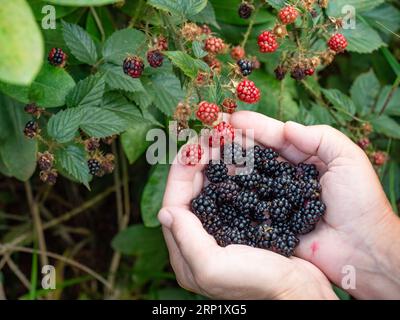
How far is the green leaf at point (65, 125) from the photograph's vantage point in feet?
4.57

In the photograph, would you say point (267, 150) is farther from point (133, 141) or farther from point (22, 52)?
point (22, 52)

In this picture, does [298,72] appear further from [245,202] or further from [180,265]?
[180,265]

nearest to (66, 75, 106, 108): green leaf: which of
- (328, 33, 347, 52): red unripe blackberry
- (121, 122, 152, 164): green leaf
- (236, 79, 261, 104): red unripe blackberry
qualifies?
(121, 122, 152, 164): green leaf

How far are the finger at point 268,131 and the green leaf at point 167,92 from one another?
17 cm

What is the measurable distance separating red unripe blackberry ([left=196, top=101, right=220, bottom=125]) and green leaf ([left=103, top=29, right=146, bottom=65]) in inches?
12.0

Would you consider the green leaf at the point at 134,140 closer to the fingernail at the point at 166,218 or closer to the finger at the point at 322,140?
the fingernail at the point at 166,218

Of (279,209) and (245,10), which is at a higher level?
A: (245,10)

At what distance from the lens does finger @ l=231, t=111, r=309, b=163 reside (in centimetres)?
154

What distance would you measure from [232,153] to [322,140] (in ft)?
0.82

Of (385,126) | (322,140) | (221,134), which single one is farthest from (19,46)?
(385,126)

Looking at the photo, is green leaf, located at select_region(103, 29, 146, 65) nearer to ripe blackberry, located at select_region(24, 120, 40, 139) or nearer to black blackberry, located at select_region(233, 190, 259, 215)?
ripe blackberry, located at select_region(24, 120, 40, 139)

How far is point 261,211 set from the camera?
1.53m

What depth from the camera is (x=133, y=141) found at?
1.69 meters
